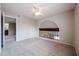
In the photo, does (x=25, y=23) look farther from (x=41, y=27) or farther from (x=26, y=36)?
(x=41, y=27)

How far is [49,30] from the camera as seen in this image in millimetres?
5816

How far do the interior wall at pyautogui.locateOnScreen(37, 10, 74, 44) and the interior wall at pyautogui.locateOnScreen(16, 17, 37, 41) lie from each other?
2.77m

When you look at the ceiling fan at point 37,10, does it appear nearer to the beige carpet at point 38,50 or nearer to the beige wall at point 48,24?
the beige wall at point 48,24

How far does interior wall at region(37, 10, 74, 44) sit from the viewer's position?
4.12 metres

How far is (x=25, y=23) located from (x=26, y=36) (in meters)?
1.22

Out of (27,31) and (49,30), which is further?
(27,31)

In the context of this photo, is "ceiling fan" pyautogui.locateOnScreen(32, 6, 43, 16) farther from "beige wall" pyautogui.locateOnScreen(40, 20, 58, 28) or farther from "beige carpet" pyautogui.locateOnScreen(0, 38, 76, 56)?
"beige carpet" pyautogui.locateOnScreen(0, 38, 76, 56)

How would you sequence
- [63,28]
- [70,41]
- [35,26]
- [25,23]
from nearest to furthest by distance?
[70,41] < [63,28] < [25,23] < [35,26]

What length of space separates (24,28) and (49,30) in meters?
2.26

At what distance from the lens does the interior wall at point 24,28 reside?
5.34 m

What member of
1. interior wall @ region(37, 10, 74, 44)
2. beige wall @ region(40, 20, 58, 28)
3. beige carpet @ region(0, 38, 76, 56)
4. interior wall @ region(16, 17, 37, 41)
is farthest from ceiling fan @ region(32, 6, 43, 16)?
interior wall @ region(16, 17, 37, 41)

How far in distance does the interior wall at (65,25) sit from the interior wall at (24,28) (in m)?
2.77

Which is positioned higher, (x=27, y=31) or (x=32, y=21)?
(x=32, y=21)

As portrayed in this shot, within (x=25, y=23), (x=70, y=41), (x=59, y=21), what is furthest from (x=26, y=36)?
(x=70, y=41)
